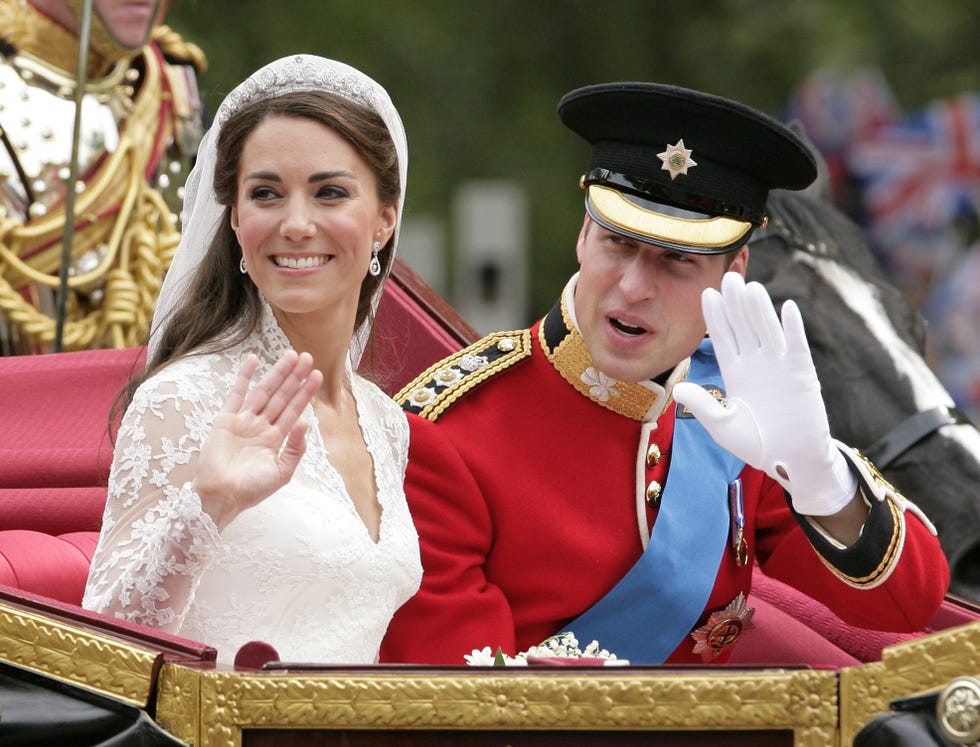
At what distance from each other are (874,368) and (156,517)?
1795 millimetres

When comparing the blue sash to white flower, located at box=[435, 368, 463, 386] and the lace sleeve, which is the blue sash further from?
the lace sleeve

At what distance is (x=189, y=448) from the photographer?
2.27 m

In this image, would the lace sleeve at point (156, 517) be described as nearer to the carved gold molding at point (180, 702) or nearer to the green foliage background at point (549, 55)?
the carved gold molding at point (180, 702)

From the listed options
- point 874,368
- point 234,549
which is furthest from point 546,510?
point 874,368

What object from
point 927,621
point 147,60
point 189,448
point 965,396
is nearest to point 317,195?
point 189,448

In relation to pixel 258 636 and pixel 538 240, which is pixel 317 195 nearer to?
pixel 258 636

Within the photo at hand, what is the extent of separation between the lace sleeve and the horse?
1601mm

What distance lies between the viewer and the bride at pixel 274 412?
85.7 inches

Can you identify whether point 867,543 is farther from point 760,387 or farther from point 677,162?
point 677,162

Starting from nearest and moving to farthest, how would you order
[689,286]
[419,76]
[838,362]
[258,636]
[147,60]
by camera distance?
[258,636] < [689,286] < [838,362] < [147,60] < [419,76]

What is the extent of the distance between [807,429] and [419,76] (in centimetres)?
786

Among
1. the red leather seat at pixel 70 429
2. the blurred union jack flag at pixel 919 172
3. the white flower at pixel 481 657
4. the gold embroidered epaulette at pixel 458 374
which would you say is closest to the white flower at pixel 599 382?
the gold embroidered epaulette at pixel 458 374

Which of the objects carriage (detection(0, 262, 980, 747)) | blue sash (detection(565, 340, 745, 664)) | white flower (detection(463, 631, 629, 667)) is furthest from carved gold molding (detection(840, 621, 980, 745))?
blue sash (detection(565, 340, 745, 664))

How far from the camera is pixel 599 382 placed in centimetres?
277
